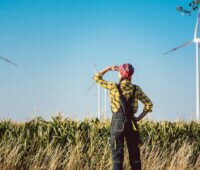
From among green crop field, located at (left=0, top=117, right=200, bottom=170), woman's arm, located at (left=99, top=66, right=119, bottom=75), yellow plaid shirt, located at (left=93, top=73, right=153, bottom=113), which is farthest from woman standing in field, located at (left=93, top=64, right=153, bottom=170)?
green crop field, located at (left=0, top=117, right=200, bottom=170)

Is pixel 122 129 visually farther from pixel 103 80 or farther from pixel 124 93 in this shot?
pixel 103 80

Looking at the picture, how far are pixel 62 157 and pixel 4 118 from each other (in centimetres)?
199

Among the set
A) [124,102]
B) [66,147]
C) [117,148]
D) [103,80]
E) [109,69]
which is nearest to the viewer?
[124,102]

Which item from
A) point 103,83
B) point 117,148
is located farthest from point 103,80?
point 117,148

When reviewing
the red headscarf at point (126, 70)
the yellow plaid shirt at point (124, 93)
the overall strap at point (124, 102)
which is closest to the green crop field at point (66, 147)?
the yellow plaid shirt at point (124, 93)

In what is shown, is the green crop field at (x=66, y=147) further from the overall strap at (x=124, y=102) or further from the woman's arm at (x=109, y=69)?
the overall strap at (x=124, y=102)

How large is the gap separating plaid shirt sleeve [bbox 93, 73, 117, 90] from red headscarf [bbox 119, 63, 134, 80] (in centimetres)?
24

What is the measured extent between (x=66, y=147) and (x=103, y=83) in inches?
164

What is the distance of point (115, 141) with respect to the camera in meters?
8.09

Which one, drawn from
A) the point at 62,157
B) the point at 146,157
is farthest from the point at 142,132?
the point at 62,157

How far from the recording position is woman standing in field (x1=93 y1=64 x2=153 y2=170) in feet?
26.4

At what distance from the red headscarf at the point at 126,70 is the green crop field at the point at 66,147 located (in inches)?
144

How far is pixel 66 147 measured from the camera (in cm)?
1208

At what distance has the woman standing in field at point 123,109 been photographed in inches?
317
